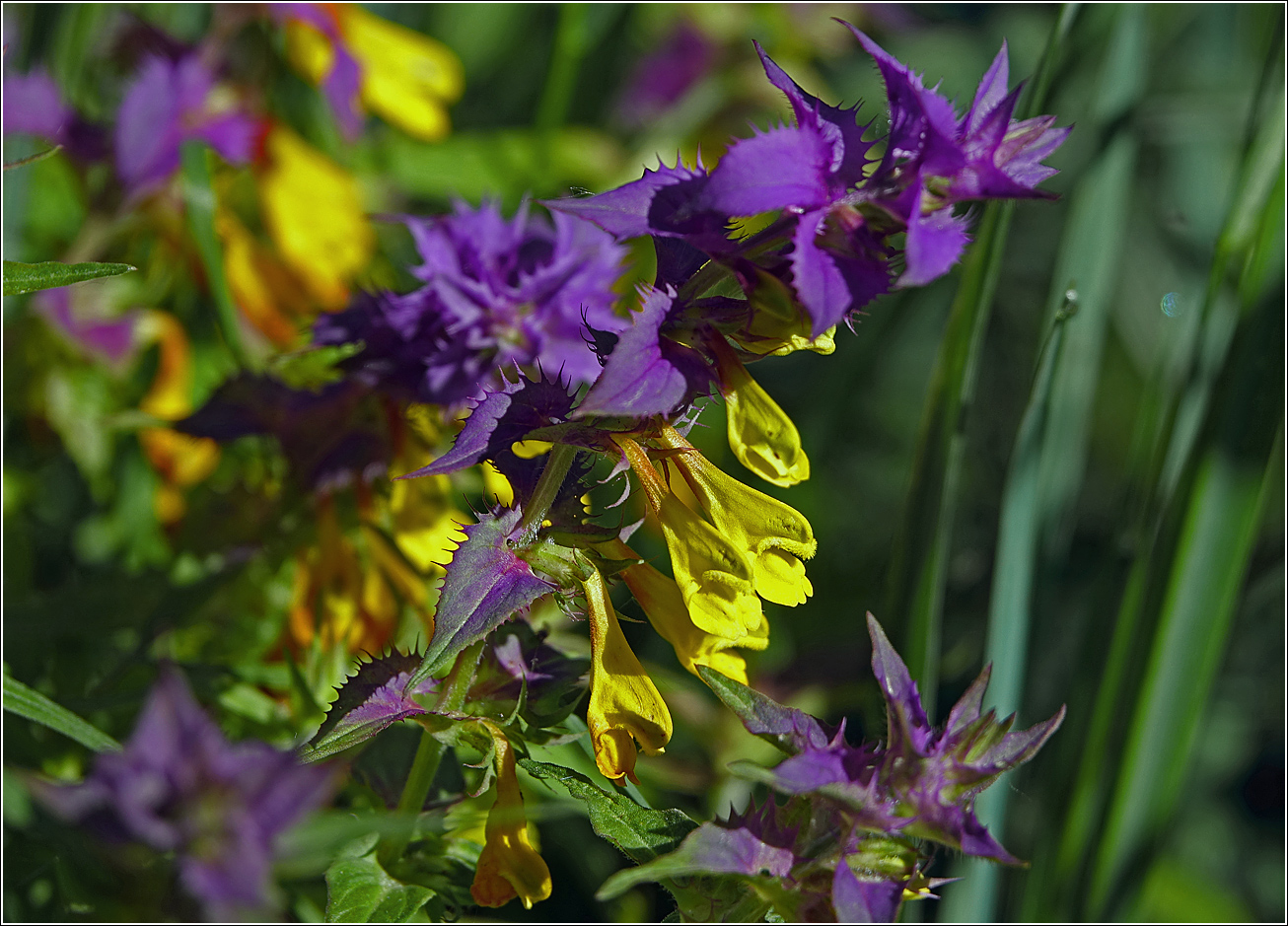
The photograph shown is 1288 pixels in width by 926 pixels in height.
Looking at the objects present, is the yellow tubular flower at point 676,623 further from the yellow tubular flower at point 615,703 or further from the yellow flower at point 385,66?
the yellow flower at point 385,66

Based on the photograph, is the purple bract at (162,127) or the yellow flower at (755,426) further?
the purple bract at (162,127)

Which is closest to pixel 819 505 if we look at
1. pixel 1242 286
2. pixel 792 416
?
pixel 792 416

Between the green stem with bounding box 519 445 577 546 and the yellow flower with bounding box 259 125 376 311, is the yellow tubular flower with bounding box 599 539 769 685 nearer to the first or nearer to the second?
the green stem with bounding box 519 445 577 546

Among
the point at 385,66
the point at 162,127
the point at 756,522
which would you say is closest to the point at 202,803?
the point at 756,522

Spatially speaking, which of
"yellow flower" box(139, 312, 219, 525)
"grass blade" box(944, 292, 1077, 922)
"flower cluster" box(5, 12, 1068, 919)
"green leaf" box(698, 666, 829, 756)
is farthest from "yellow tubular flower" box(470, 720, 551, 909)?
"yellow flower" box(139, 312, 219, 525)

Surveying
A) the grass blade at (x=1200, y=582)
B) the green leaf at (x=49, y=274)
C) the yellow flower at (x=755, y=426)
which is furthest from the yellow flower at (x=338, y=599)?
the grass blade at (x=1200, y=582)

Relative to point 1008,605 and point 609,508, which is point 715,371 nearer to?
point 609,508

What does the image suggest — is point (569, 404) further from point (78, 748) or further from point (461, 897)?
point (78, 748)
